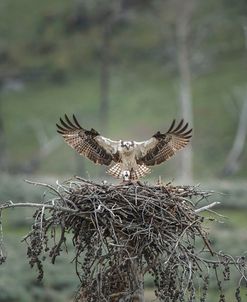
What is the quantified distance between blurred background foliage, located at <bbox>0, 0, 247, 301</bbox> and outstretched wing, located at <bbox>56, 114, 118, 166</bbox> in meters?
27.1

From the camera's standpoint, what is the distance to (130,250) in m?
14.0

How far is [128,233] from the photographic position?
13898mm

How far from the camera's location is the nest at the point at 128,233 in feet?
44.5

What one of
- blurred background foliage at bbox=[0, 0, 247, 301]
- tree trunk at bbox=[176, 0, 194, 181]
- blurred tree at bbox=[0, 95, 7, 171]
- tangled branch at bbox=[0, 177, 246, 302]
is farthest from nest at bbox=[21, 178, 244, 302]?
blurred tree at bbox=[0, 95, 7, 171]

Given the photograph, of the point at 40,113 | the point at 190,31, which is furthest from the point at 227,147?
the point at 40,113

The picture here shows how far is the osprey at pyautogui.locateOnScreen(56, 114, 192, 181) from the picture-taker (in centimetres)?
1595

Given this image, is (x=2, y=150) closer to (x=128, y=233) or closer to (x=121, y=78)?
(x=121, y=78)

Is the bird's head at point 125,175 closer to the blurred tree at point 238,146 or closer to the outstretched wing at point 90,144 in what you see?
the outstretched wing at point 90,144

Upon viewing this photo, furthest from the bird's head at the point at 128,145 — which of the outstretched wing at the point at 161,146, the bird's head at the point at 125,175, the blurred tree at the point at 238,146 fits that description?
the blurred tree at the point at 238,146

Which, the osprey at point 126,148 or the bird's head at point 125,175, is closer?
the bird's head at point 125,175

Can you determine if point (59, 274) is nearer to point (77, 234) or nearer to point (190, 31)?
point (77, 234)

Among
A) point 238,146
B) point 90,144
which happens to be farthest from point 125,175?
point 238,146

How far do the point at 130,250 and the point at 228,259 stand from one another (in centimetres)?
131

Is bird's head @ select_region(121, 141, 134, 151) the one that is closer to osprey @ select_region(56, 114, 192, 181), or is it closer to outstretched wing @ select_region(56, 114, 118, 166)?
A: osprey @ select_region(56, 114, 192, 181)
